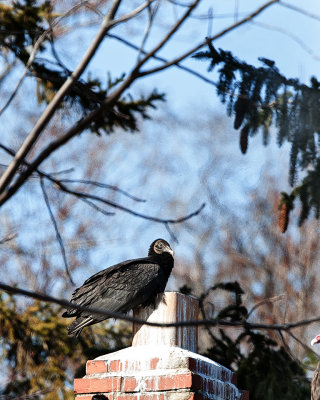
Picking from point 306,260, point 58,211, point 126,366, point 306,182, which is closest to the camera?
point 126,366

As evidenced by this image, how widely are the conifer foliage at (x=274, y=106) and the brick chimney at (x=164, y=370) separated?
3.54ft

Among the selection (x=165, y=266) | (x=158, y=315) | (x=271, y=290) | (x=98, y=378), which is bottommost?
(x=98, y=378)

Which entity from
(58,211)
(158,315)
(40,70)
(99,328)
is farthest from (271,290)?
(158,315)

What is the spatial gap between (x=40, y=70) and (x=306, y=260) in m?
8.63

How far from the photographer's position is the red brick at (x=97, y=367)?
2.96 metres

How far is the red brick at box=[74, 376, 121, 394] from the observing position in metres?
2.89

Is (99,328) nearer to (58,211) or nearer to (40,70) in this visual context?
(40,70)

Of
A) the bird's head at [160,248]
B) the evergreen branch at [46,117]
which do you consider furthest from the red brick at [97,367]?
the bird's head at [160,248]

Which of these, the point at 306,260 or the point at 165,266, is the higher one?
the point at 306,260

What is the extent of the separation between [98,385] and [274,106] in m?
1.50

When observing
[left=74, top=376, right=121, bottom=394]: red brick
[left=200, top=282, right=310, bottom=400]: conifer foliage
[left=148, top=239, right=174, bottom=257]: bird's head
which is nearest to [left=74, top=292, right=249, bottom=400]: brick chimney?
[left=74, top=376, right=121, bottom=394]: red brick

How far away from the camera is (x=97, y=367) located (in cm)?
298

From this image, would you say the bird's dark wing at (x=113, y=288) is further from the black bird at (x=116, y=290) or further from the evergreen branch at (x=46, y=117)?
the evergreen branch at (x=46, y=117)

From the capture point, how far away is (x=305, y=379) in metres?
5.07
